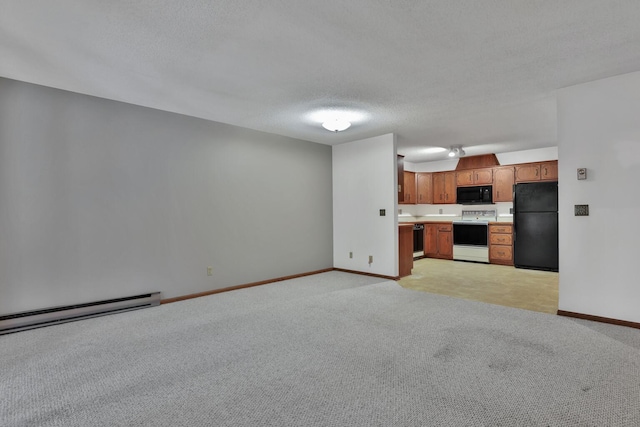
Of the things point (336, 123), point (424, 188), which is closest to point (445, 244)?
point (424, 188)

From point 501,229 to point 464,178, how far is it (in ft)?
4.92

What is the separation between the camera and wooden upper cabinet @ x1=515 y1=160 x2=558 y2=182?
21.0 feet

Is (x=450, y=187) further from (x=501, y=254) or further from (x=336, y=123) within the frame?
(x=336, y=123)

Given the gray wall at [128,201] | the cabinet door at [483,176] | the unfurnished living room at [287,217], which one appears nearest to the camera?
the unfurnished living room at [287,217]

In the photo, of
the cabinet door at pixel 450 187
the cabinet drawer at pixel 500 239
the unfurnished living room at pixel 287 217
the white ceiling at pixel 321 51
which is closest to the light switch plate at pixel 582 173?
the unfurnished living room at pixel 287 217

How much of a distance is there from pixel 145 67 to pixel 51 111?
55.5 inches

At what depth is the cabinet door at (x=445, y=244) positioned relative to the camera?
24.7 ft

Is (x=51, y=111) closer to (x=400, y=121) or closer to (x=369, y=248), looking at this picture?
(x=400, y=121)

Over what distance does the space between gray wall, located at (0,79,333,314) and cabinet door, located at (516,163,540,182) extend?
493 cm

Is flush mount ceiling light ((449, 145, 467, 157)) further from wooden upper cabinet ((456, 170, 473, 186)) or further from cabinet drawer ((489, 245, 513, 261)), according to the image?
cabinet drawer ((489, 245, 513, 261))

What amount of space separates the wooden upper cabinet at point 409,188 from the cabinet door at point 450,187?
780mm

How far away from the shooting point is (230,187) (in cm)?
473

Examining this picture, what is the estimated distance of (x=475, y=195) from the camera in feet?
24.3

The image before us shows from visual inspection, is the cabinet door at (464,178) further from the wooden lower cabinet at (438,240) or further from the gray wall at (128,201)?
the gray wall at (128,201)
